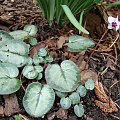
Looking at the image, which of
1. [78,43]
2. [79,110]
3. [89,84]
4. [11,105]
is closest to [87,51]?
[78,43]

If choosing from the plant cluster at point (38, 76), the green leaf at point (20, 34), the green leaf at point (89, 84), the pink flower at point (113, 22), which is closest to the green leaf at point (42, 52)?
the plant cluster at point (38, 76)

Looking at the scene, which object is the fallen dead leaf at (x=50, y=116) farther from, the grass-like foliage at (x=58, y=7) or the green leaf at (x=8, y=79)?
the grass-like foliage at (x=58, y=7)

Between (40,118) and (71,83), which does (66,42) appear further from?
(40,118)

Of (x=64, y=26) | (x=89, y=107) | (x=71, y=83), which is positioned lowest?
(x=89, y=107)

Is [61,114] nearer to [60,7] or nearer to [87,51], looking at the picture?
[87,51]

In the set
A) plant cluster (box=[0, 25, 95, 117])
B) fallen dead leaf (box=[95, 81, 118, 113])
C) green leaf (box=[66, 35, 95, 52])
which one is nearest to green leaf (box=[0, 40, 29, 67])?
plant cluster (box=[0, 25, 95, 117])

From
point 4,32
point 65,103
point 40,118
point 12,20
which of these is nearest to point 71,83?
point 65,103

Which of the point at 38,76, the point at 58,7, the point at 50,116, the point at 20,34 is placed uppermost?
the point at 58,7
